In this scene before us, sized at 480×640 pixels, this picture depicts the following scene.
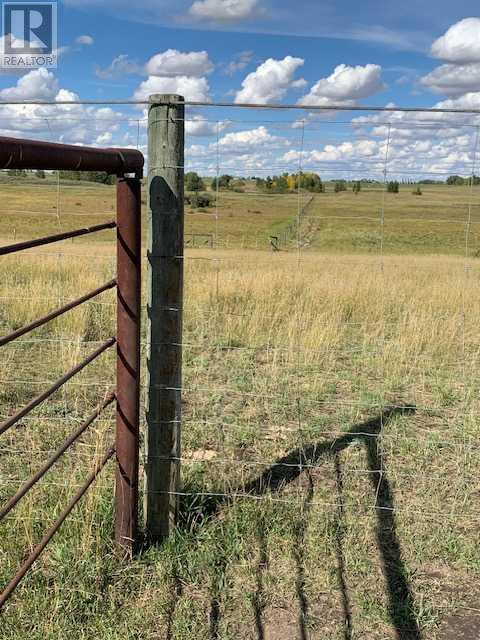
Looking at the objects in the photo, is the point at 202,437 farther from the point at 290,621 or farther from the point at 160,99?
the point at 160,99

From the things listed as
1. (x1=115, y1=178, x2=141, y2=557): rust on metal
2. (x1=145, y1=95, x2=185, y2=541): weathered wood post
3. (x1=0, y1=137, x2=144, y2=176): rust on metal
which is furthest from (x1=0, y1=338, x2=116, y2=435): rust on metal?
(x1=0, y1=137, x2=144, y2=176): rust on metal

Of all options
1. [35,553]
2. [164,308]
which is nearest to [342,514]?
[164,308]

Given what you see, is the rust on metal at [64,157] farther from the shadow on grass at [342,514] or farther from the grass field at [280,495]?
the shadow on grass at [342,514]

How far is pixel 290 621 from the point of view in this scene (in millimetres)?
2619

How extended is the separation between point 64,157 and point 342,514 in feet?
7.44

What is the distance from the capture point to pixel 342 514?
3334 mm

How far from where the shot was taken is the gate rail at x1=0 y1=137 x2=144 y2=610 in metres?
2.18

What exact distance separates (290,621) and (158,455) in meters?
0.93

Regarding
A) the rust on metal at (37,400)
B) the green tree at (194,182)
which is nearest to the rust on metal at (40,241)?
the rust on metal at (37,400)

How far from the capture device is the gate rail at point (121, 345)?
7.16ft

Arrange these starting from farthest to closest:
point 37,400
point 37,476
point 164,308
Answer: point 164,308 < point 37,476 < point 37,400

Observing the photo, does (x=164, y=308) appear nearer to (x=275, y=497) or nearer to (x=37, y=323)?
(x=37, y=323)

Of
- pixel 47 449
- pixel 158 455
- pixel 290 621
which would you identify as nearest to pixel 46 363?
pixel 47 449

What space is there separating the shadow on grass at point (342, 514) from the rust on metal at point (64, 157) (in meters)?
1.70
